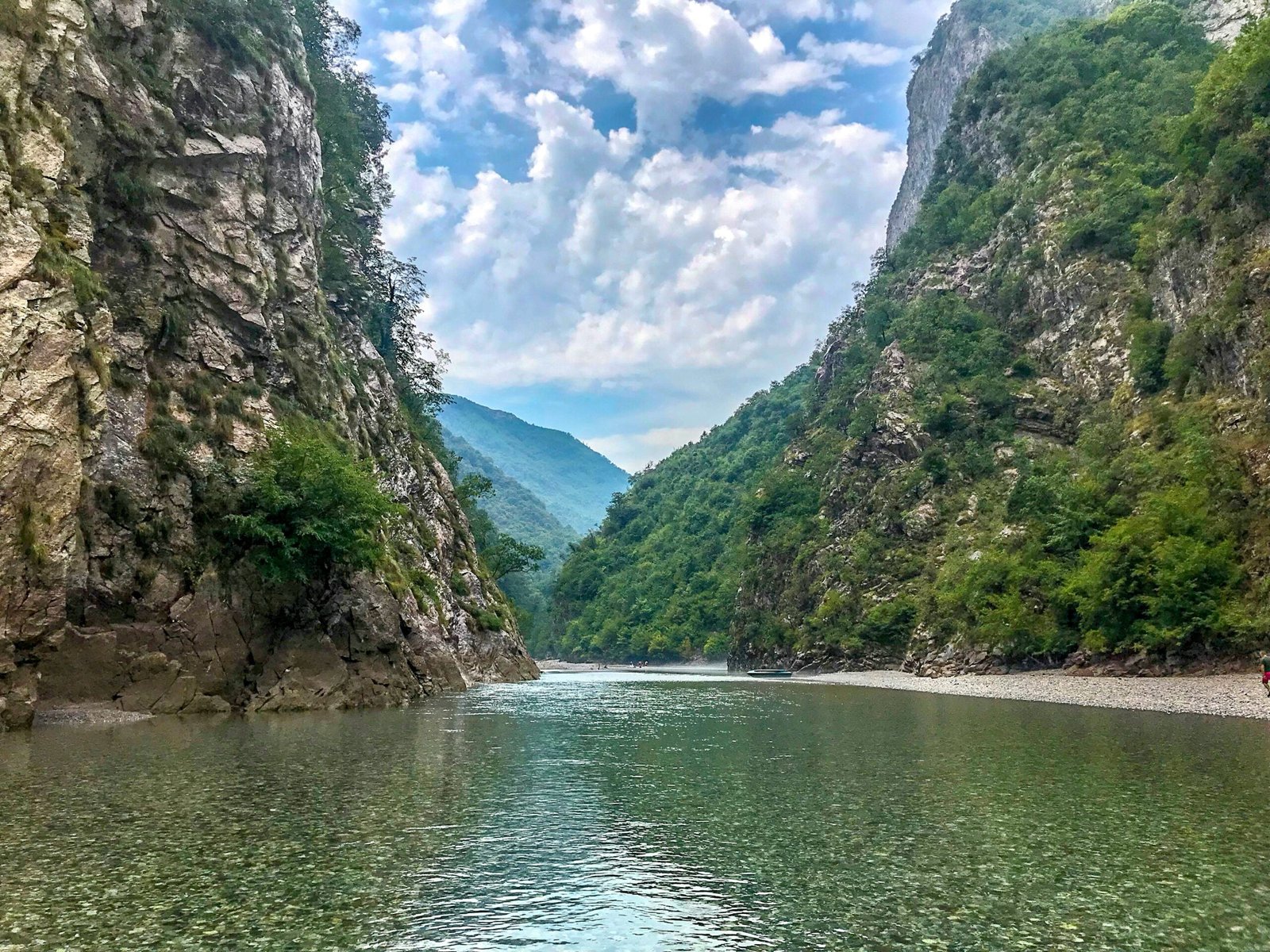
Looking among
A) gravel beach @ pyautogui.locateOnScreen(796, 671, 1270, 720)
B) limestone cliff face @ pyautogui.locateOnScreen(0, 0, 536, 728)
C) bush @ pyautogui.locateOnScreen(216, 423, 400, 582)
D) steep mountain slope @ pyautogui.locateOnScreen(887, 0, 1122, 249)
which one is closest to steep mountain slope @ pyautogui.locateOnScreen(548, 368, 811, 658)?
steep mountain slope @ pyautogui.locateOnScreen(887, 0, 1122, 249)

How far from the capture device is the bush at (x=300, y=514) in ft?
128

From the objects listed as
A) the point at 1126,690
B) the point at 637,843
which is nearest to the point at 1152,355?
the point at 1126,690

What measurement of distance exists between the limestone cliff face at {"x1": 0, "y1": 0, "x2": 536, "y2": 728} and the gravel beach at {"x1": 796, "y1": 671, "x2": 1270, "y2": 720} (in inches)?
1288

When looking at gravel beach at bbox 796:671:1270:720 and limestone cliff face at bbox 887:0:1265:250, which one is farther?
limestone cliff face at bbox 887:0:1265:250

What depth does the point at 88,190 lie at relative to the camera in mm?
37938

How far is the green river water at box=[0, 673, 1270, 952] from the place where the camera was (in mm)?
9703

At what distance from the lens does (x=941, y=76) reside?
15675 cm

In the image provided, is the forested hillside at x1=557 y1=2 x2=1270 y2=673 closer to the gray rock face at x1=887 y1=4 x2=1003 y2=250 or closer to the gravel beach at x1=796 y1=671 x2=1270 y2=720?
the gravel beach at x1=796 y1=671 x2=1270 y2=720

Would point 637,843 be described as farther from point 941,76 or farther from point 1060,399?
point 941,76

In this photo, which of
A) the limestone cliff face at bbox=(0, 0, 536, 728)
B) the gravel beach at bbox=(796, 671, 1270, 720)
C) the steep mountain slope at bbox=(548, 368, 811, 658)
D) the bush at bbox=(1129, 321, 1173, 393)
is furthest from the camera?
the steep mountain slope at bbox=(548, 368, 811, 658)

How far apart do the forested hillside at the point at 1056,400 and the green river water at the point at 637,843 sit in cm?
2467

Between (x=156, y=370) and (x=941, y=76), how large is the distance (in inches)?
6224

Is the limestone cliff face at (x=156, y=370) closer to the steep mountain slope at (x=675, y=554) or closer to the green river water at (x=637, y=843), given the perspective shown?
the green river water at (x=637, y=843)

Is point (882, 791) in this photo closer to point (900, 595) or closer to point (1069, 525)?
point (1069, 525)
